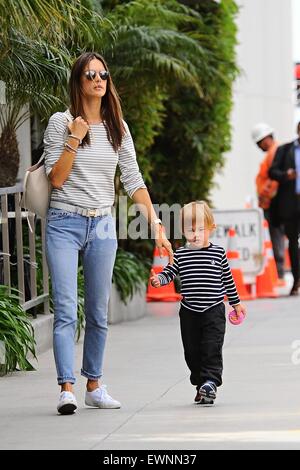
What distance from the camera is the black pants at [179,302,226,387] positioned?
789 cm

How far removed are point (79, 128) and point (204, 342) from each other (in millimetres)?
1416

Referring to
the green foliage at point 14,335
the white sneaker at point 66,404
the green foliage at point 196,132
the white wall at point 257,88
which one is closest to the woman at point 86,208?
the white sneaker at point 66,404

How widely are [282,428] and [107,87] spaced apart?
215 centimetres

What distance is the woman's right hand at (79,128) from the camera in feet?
24.6

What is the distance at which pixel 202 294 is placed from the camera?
7930mm

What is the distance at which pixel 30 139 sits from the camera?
12930 millimetres

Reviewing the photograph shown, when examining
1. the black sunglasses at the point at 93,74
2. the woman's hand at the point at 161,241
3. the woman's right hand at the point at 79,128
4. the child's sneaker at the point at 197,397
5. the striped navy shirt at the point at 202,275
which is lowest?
the child's sneaker at the point at 197,397

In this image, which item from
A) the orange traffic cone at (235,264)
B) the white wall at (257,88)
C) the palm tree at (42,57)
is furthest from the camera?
the white wall at (257,88)

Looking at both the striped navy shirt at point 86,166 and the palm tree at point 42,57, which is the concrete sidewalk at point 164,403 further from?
the palm tree at point 42,57

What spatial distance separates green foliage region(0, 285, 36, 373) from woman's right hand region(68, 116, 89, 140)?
7.05 feet

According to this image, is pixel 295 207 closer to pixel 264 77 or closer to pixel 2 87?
pixel 2 87

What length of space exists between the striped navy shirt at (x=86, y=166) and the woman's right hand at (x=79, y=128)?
0.09m

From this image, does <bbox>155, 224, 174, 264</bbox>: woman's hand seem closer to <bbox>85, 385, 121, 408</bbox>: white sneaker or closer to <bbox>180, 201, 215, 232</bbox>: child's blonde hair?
<bbox>180, 201, 215, 232</bbox>: child's blonde hair
